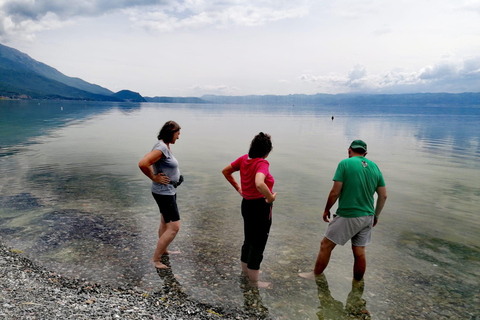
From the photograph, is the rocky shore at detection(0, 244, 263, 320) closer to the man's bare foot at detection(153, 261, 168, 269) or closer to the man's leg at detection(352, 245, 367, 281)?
the man's bare foot at detection(153, 261, 168, 269)

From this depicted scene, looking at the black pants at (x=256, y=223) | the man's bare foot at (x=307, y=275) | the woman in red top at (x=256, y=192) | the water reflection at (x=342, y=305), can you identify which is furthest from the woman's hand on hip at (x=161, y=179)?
the water reflection at (x=342, y=305)

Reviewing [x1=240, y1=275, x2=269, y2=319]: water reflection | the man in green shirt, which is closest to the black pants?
[x1=240, y1=275, x2=269, y2=319]: water reflection

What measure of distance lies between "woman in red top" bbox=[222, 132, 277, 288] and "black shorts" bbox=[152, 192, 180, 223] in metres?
1.41

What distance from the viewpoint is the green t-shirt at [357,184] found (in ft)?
19.8

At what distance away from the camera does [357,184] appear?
19.8 ft

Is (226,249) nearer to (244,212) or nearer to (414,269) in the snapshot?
(244,212)

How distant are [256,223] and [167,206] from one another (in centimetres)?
197

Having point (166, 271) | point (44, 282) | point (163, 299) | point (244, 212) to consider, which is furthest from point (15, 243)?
point (244, 212)

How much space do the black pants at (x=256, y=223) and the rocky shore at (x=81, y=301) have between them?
1110mm

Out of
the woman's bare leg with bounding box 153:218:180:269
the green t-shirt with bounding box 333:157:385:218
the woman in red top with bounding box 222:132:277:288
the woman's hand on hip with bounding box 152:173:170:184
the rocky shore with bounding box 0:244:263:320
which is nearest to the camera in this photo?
the rocky shore with bounding box 0:244:263:320

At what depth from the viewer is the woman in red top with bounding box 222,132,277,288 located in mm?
5539

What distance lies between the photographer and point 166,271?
723 centimetres

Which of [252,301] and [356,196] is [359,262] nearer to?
[356,196]

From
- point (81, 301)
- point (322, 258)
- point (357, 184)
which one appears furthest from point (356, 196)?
point (81, 301)
